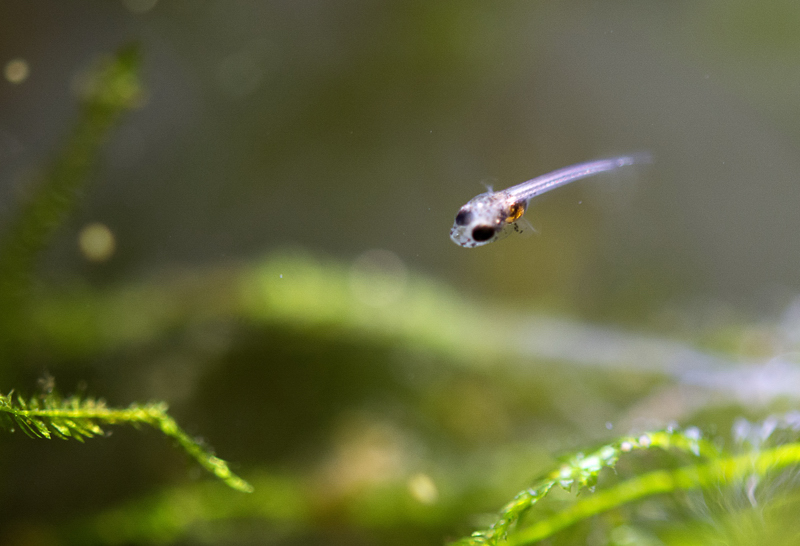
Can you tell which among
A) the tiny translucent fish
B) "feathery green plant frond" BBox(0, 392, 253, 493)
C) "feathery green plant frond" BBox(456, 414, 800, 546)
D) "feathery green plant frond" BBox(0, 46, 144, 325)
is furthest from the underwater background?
"feathery green plant frond" BBox(0, 392, 253, 493)

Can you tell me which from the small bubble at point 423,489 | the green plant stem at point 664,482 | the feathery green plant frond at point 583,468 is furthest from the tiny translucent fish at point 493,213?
the small bubble at point 423,489

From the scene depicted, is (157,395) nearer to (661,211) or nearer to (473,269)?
(473,269)

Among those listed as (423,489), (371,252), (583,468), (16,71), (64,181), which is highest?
(16,71)

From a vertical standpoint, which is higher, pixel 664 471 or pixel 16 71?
pixel 16 71

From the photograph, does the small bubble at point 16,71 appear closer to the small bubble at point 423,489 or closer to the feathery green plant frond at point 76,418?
the feathery green plant frond at point 76,418

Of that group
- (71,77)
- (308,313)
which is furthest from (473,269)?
(71,77)

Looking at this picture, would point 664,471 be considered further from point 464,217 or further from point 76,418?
point 76,418

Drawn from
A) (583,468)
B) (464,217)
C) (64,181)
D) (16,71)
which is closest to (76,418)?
(464,217)

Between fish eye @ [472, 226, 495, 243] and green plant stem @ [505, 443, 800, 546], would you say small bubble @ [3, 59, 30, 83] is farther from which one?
green plant stem @ [505, 443, 800, 546]
